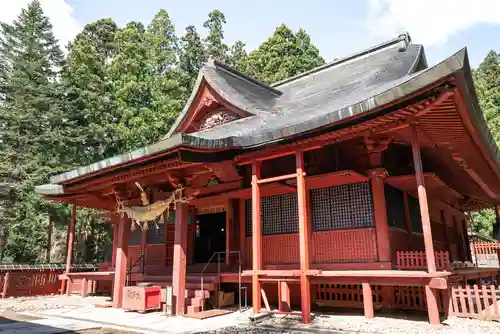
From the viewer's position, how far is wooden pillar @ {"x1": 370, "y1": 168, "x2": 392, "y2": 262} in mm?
8695

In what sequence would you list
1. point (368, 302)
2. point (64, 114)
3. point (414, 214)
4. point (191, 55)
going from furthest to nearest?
point (191, 55) → point (64, 114) → point (414, 214) → point (368, 302)

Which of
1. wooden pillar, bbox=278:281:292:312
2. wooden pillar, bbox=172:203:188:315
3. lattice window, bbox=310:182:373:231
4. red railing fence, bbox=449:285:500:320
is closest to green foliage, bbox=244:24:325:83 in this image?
lattice window, bbox=310:182:373:231

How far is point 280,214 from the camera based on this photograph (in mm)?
10445

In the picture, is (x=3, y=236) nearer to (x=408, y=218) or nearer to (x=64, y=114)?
(x=64, y=114)

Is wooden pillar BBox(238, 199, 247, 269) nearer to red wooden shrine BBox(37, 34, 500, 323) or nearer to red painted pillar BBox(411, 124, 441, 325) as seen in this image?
red wooden shrine BBox(37, 34, 500, 323)

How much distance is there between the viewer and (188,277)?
10461 millimetres

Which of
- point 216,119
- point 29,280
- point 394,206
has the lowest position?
point 29,280

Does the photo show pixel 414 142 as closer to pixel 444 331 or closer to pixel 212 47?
pixel 444 331

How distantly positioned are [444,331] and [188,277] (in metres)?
6.74

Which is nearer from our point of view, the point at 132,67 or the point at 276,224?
the point at 276,224

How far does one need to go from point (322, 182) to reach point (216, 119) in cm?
510

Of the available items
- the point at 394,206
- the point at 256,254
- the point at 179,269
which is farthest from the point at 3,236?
the point at 394,206

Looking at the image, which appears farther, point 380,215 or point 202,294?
point 202,294

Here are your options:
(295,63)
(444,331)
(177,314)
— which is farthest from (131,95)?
(444,331)
